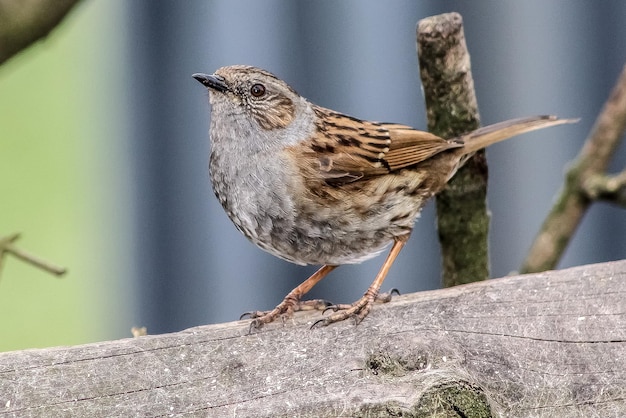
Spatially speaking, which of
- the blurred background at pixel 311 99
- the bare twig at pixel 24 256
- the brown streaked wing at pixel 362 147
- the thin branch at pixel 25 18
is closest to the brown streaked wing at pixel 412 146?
the brown streaked wing at pixel 362 147

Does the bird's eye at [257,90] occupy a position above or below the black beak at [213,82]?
below

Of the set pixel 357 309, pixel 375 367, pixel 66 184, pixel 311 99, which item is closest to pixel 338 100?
pixel 311 99

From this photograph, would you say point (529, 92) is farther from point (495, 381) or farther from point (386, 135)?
point (495, 381)

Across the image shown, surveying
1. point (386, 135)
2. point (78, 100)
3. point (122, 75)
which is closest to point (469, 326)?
point (386, 135)

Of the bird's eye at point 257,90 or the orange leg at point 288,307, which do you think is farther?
the bird's eye at point 257,90

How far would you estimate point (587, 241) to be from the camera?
17.2 ft

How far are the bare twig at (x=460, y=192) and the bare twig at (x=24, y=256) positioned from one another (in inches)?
48.0

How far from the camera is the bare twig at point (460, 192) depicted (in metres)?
3.03

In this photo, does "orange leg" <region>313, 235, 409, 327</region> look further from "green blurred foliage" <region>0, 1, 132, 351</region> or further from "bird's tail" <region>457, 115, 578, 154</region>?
"green blurred foliage" <region>0, 1, 132, 351</region>

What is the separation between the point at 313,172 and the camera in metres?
2.92

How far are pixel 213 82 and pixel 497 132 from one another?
931mm

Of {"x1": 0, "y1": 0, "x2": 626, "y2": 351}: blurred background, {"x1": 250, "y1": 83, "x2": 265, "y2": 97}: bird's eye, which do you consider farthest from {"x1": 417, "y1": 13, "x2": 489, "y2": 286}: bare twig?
{"x1": 0, "y1": 0, "x2": 626, "y2": 351}: blurred background

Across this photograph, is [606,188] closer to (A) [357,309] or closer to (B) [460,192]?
(B) [460,192]

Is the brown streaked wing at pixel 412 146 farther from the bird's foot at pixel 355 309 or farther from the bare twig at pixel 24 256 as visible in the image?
the bare twig at pixel 24 256
